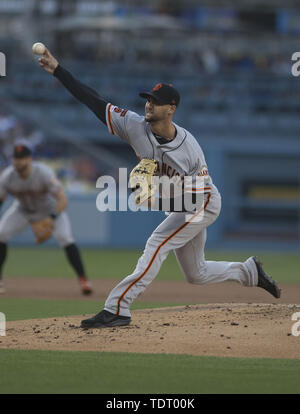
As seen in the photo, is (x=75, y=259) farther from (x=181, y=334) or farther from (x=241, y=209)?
(x=241, y=209)


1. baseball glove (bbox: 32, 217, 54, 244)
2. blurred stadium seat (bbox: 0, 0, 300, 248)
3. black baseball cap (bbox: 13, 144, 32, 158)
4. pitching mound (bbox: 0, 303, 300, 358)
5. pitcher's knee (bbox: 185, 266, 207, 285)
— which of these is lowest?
pitching mound (bbox: 0, 303, 300, 358)

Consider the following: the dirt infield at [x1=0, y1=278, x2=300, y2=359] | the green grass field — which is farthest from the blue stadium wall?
the green grass field

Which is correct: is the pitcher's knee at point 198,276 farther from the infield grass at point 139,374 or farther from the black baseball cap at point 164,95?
the black baseball cap at point 164,95

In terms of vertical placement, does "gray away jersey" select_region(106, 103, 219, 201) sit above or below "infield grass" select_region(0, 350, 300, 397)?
above

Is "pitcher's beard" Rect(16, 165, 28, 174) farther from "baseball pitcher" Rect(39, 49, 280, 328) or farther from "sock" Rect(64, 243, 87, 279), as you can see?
"baseball pitcher" Rect(39, 49, 280, 328)

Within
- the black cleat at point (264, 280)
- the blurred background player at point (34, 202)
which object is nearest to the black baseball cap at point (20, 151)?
the blurred background player at point (34, 202)
